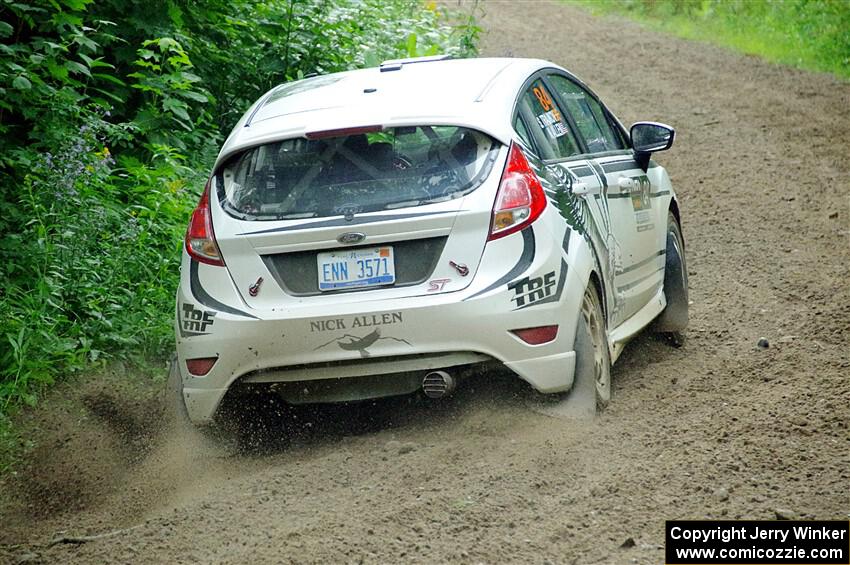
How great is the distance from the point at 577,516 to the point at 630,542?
0.36 metres

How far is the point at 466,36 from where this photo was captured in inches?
621

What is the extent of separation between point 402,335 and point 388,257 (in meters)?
0.35

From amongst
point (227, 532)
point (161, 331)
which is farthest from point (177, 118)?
point (227, 532)

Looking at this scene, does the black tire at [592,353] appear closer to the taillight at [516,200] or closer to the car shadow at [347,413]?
the car shadow at [347,413]

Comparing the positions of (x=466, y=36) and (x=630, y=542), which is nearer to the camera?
(x=630, y=542)

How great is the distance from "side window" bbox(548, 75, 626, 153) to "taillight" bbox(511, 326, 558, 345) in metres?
1.73

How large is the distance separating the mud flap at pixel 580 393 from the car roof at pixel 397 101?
1.01 metres

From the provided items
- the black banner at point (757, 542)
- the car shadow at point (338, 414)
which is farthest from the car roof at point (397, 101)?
the black banner at point (757, 542)

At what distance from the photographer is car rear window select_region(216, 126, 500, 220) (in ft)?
18.5

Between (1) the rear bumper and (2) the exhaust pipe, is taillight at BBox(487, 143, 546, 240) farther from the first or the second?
(2) the exhaust pipe

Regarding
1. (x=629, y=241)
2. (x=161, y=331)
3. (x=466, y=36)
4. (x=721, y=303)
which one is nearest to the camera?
(x=629, y=241)

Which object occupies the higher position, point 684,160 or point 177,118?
point 177,118

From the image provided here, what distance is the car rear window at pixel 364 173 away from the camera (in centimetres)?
565

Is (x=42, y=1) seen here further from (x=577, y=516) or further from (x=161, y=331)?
(x=577, y=516)
